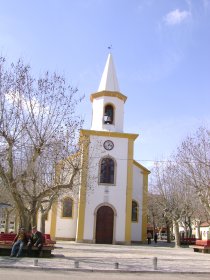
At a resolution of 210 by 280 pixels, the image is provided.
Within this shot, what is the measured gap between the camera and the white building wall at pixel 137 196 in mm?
37219

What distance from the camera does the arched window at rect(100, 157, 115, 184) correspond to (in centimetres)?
3597

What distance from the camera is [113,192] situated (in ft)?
117

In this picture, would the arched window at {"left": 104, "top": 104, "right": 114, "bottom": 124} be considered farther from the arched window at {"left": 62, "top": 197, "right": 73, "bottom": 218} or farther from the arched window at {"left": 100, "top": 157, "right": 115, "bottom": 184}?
the arched window at {"left": 62, "top": 197, "right": 73, "bottom": 218}

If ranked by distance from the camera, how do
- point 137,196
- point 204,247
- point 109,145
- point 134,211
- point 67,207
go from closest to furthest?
point 204,247
point 109,145
point 67,207
point 134,211
point 137,196

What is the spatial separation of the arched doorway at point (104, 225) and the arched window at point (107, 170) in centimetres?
238

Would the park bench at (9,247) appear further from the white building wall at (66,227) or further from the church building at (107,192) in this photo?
the white building wall at (66,227)

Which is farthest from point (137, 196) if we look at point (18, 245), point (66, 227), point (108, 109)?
point (18, 245)

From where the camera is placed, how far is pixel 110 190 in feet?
117

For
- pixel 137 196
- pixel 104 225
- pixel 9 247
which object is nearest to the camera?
pixel 9 247

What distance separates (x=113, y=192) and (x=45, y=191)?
1663 cm

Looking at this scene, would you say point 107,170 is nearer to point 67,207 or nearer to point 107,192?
point 107,192

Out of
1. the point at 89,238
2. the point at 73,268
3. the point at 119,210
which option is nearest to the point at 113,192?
the point at 119,210

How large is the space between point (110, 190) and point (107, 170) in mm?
1806

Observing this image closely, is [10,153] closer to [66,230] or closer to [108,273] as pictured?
[108,273]
